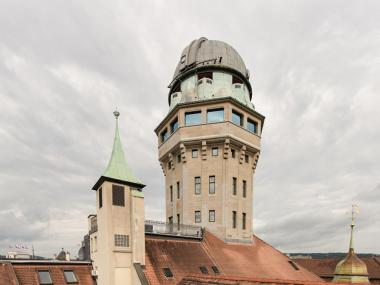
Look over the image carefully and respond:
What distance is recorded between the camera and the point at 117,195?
22.4 m

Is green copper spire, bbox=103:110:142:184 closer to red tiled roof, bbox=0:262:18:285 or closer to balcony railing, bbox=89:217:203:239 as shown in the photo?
balcony railing, bbox=89:217:203:239

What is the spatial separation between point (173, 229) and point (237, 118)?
14911mm

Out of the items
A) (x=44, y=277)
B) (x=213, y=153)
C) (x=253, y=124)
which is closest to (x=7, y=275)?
(x=44, y=277)

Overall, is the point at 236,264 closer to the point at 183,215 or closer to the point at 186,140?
the point at 183,215

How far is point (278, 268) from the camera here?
1139 inches

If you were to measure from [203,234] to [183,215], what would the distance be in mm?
3740

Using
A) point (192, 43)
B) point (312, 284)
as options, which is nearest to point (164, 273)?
point (312, 284)

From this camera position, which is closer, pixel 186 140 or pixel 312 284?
pixel 312 284

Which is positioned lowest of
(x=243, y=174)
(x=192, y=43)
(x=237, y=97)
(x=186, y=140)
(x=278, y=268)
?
(x=278, y=268)

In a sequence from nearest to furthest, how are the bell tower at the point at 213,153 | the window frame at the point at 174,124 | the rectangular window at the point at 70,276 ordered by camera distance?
the rectangular window at the point at 70,276 → the bell tower at the point at 213,153 → the window frame at the point at 174,124

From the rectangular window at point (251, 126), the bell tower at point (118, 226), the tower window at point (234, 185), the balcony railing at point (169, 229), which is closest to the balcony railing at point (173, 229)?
the balcony railing at point (169, 229)

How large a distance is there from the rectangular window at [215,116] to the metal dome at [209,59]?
276 inches

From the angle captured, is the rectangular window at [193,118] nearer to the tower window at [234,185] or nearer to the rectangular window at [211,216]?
the tower window at [234,185]

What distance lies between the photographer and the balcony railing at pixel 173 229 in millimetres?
25198
